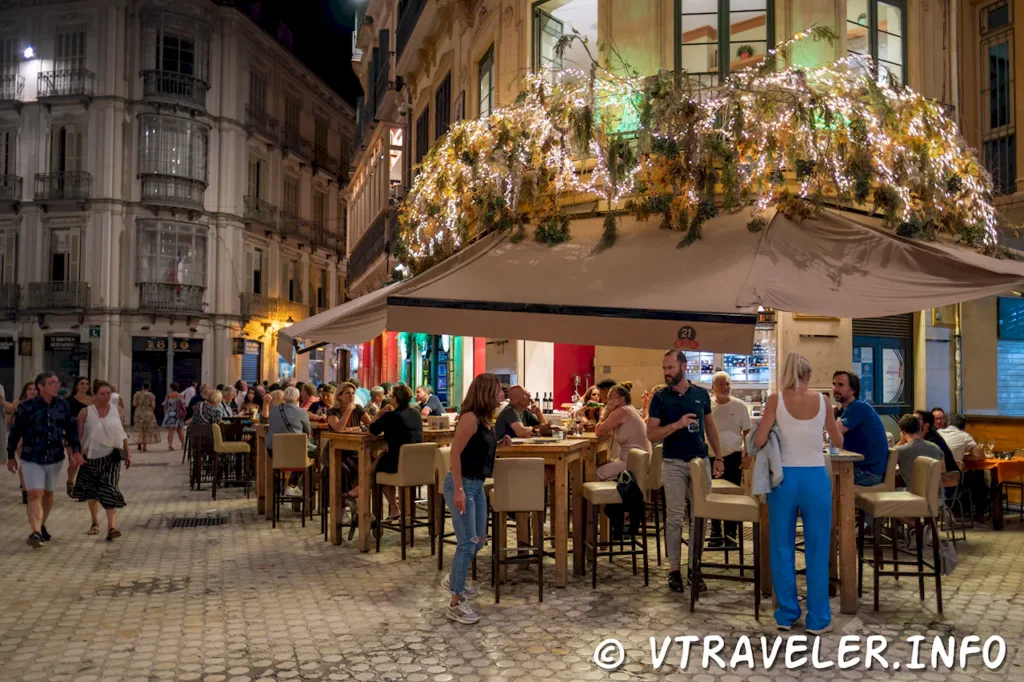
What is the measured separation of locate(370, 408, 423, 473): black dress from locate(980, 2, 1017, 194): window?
12950 mm

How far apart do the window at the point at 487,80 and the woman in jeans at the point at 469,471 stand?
30.1 feet

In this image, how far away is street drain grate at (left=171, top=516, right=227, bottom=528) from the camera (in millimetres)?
10555

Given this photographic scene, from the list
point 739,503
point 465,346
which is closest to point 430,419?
point 739,503

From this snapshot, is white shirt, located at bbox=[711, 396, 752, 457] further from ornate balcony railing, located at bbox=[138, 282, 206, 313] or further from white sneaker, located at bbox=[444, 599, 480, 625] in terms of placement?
ornate balcony railing, located at bbox=[138, 282, 206, 313]

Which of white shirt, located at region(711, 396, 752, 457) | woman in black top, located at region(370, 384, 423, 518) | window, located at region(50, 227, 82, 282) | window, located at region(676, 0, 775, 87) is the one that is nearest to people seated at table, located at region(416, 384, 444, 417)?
woman in black top, located at region(370, 384, 423, 518)

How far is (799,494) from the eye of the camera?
234 inches

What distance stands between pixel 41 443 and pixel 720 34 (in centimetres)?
964

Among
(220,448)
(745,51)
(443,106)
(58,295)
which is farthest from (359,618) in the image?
(58,295)

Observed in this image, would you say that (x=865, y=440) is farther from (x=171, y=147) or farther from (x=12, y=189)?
(x=12, y=189)

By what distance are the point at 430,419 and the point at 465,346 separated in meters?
7.36

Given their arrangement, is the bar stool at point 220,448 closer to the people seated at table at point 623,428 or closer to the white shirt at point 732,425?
the people seated at table at point 623,428

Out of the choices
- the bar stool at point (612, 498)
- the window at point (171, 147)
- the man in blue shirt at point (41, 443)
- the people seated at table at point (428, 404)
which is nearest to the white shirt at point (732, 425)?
the bar stool at point (612, 498)

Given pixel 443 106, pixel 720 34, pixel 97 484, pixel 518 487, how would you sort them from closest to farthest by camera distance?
1. pixel 518 487
2. pixel 97 484
3. pixel 720 34
4. pixel 443 106

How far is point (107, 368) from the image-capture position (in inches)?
1177
